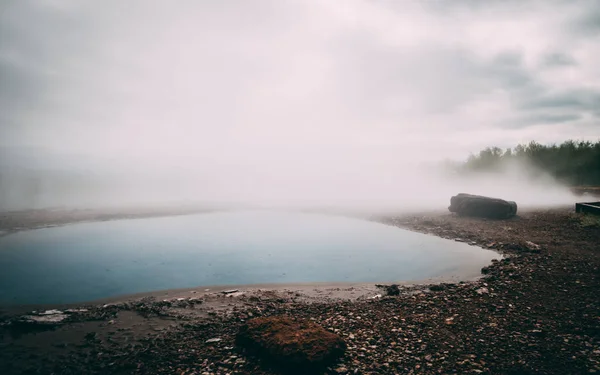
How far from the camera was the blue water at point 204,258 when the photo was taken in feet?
51.5

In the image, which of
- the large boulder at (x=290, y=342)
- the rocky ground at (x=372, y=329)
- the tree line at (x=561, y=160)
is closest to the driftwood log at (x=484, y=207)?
the rocky ground at (x=372, y=329)

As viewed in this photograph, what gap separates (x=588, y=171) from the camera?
72000 millimetres

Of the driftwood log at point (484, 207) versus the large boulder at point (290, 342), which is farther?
the driftwood log at point (484, 207)

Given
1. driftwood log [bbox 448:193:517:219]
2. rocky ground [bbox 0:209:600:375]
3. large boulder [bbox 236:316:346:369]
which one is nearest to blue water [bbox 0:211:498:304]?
rocky ground [bbox 0:209:600:375]

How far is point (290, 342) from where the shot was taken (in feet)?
23.3

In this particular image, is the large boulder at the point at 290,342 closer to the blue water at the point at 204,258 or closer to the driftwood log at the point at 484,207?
the blue water at the point at 204,258

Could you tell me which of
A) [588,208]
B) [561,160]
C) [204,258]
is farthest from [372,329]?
[561,160]

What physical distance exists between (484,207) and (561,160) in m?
73.0

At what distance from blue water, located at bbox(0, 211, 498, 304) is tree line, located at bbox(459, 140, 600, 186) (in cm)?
7666

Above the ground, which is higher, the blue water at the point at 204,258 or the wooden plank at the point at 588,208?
the wooden plank at the point at 588,208

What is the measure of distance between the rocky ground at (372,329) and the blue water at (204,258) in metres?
3.25

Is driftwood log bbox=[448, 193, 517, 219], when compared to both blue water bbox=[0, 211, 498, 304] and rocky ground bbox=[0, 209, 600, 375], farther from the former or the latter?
rocky ground bbox=[0, 209, 600, 375]

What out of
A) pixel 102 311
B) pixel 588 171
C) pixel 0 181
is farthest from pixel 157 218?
pixel 588 171

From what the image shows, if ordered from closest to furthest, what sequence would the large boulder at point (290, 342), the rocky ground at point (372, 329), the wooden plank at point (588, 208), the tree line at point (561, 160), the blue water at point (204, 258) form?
the large boulder at point (290, 342), the rocky ground at point (372, 329), the blue water at point (204, 258), the wooden plank at point (588, 208), the tree line at point (561, 160)
